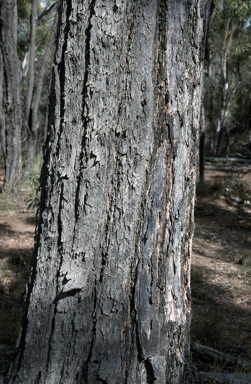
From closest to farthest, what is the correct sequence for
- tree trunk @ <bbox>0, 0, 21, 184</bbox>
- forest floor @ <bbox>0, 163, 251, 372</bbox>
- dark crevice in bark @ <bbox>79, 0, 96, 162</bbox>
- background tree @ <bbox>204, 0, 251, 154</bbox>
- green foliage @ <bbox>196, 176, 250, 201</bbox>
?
dark crevice in bark @ <bbox>79, 0, 96, 162</bbox> → forest floor @ <bbox>0, 163, 251, 372</bbox> → tree trunk @ <bbox>0, 0, 21, 184</bbox> → green foliage @ <bbox>196, 176, 250, 201</bbox> → background tree @ <bbox>204, 0, 251, 154</bbox>

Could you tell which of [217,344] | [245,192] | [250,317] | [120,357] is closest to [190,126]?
[120,357]

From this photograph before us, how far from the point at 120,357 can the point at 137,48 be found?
4.00 ft

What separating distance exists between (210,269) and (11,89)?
498cm

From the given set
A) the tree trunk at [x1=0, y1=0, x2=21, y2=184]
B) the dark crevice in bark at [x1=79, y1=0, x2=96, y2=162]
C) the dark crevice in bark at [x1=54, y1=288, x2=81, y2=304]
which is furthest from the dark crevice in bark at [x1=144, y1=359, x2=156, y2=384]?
the tree trunk at [x1=0, y1=0, x2=21, y2=184]

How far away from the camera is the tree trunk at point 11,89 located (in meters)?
5.88

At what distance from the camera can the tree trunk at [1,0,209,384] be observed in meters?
1.27

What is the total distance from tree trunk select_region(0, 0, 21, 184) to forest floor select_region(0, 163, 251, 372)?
2.31ft

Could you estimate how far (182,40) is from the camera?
1315 millimetres

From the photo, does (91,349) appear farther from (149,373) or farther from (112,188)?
(112,188)

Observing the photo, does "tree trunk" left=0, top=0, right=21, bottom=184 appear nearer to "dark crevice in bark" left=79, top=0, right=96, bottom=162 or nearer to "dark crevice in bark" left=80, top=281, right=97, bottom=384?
"dark crevice in bark" left=79, top=0, right=96, bottom=162

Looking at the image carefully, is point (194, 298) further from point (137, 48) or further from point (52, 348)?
point (137, 48)

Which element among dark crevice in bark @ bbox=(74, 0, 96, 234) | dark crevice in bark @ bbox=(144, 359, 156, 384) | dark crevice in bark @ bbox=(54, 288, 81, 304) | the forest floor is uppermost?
dark crevice in bark @ bbox=(74, 0, 96, 234)

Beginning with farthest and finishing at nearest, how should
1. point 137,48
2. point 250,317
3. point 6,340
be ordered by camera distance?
1. point 250,317
2. point 6,340
3. point 137,48

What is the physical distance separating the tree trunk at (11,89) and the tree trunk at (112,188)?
543cm
